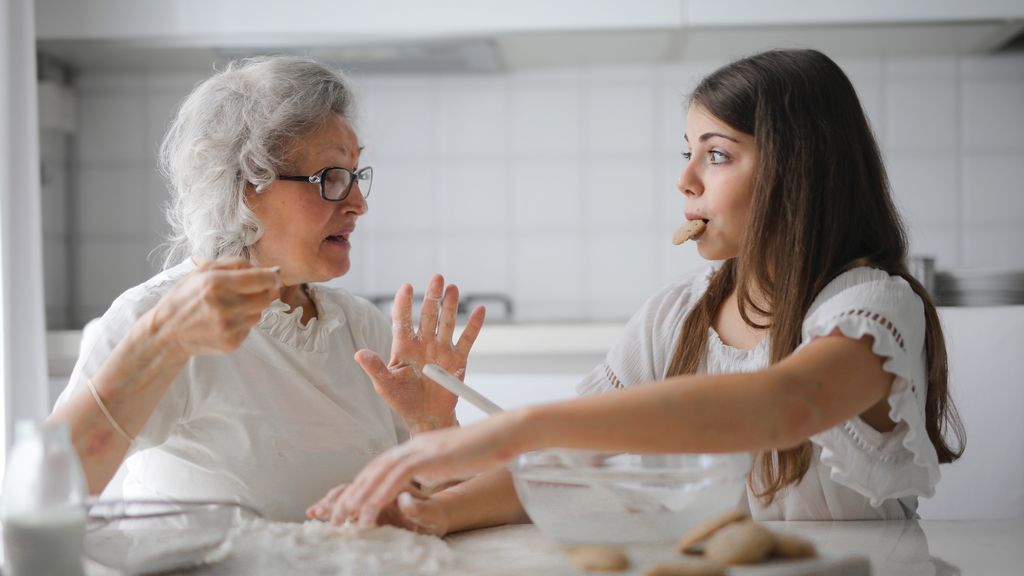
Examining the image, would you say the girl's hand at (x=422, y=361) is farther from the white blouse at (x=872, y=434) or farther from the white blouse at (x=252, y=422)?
the white blouse at (x=872, y=434)

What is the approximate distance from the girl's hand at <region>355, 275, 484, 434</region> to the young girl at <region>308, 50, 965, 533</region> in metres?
0.25

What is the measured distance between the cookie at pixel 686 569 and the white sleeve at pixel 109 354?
0.81 m

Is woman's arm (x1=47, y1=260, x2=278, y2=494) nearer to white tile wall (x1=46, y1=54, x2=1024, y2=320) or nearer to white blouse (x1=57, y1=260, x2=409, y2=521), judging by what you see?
white blouse (x1=57, y1=260, x2=409, y2=521)

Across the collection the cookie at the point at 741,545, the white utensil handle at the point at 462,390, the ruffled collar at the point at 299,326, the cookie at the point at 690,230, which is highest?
the cookie at the point at 690,230

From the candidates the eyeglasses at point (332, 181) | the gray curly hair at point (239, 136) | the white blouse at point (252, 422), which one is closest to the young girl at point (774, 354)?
the white blouse at point (252, 422)

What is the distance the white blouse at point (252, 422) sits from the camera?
144 cm

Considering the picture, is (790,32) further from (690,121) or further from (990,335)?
(690,121)

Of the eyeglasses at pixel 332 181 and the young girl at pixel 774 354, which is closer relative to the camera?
the young girl at pixel 774 354

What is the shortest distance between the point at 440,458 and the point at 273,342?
29.3 inches

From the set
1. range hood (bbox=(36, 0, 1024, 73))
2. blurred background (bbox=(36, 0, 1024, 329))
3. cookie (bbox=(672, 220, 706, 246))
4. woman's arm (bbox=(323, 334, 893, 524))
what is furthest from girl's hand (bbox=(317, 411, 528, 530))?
blurred background (bbox=(36, 0, 1024, 329))

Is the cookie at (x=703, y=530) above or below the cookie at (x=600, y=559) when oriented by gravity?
above

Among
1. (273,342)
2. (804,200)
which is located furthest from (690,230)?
(273,342)

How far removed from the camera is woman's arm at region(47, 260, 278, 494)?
1.12m

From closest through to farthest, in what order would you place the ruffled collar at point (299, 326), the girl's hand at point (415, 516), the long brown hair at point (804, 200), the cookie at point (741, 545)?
1. the cookie at point (741, 545)
2. the girl's hand at point (415, 516)
3. the long brown hair at point (804, 200)
4. the ruffled collar at point (299, 326)
